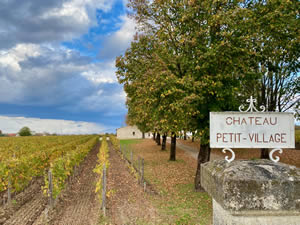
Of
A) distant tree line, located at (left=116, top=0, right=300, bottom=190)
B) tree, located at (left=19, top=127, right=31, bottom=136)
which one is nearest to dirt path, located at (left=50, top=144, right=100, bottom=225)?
distant tree line, located at (left=116, top=0, right=300, bottom=190)

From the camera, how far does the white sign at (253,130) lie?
2.57 m

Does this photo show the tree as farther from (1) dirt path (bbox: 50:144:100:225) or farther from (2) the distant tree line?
(2) the distant tree line

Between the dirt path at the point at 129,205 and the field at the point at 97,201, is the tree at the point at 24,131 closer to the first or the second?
the field at the point at 97,201

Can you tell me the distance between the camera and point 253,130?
2.60 metres

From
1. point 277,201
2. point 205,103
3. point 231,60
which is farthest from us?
point 205,103

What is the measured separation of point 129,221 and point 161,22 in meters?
8.49

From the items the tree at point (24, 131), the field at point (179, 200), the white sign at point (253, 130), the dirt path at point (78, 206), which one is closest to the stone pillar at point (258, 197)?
the white sign at point (253, 130)

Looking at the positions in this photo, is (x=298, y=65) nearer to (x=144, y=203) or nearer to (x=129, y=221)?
(x=144, y=203)

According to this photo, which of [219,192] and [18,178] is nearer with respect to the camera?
[219,192]

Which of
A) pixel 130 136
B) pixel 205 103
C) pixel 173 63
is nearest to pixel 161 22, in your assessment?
pixel 173 63

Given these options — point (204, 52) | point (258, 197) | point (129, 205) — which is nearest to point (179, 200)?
point (129, 205)

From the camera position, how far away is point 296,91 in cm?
1487

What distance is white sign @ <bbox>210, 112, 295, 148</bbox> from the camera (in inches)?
101

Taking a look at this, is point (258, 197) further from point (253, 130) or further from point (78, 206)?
point (78, 206)
